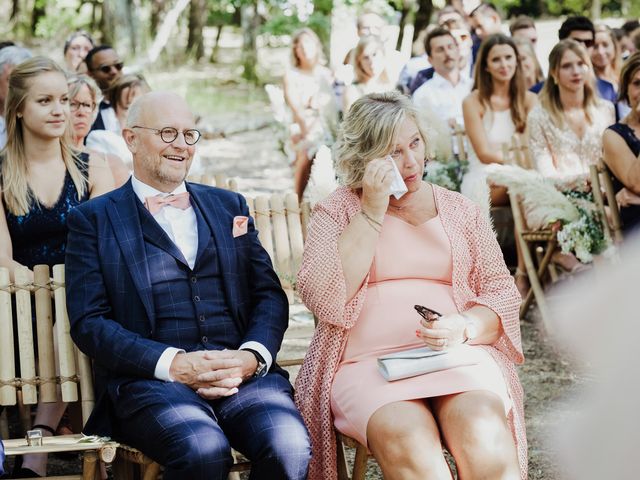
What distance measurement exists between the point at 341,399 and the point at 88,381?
3.54 feet

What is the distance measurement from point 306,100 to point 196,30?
15613 millimetres

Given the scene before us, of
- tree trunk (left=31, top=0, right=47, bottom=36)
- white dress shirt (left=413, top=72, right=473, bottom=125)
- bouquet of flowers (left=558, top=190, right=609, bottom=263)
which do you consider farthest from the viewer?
tree trunk (left=31, top=0, right=47, bottom=36)

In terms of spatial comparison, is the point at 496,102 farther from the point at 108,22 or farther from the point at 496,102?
the point at 108,22

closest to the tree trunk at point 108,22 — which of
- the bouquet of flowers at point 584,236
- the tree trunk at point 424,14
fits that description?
the tree trunk at point 424,14

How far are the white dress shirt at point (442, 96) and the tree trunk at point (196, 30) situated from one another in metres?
15.7

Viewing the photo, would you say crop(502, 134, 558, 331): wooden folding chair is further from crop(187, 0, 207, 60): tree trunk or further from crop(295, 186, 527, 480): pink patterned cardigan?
crop(187, 0, 207, 60): tree trunk

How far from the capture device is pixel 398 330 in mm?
4000

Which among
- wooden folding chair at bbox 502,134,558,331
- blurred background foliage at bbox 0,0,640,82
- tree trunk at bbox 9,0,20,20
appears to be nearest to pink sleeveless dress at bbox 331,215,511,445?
wooden folding chair at bbox 502,134,558,331

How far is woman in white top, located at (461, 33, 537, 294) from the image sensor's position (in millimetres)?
7902

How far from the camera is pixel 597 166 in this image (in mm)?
6410

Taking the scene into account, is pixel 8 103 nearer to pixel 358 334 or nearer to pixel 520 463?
pixel 358 334

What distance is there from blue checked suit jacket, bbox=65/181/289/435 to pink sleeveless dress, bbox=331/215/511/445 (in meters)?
0.37

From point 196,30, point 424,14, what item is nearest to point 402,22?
point 424,14

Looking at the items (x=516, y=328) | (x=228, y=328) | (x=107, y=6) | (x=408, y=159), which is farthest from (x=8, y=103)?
(x=107, y=6)
